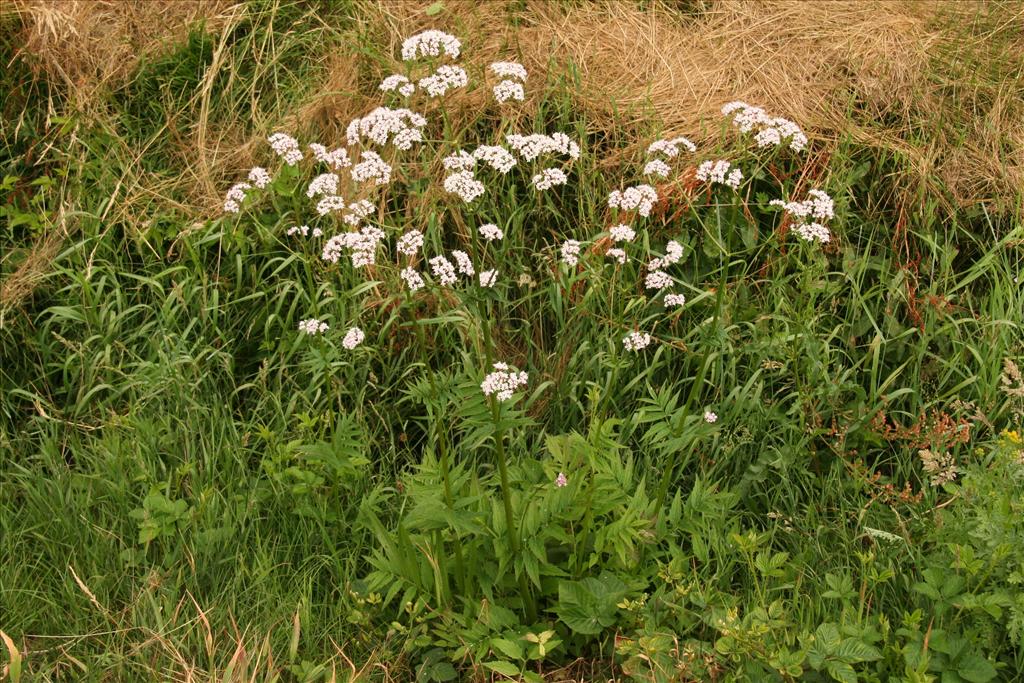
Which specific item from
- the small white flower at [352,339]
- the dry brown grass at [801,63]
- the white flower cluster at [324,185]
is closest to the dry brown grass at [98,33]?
the dry brown grass at [801,63]

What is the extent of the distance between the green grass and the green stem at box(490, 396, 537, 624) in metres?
0.04

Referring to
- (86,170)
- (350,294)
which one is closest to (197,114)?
(86,170)

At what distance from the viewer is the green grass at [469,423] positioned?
2.54 meters

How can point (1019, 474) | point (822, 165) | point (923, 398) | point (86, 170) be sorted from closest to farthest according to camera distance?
point (1019, 474) < point (923, 398) < point (822, 165) < point (86, 170)

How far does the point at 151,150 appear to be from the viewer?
→ 4152 millimetres

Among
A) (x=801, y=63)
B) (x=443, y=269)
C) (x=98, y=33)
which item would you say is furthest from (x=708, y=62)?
(x=98, y=33)

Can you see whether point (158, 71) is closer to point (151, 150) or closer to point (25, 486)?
point (151, 150)

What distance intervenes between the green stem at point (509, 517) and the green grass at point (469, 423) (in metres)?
0.04

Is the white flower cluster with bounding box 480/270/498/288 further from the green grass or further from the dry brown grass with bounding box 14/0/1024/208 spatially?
the dry brown grass with bounding box 14/0/1024/208

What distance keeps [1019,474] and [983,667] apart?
521 mm

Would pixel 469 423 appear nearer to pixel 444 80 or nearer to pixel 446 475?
pixel 446 475

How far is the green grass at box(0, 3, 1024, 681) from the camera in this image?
2545mm

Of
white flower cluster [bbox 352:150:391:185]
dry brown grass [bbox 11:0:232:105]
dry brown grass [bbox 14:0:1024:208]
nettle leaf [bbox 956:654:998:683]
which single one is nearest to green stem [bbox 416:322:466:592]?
white flower cluster [bbox 352:150:391:185]

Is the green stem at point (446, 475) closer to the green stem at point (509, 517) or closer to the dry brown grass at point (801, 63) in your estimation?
the green stem at point (509, 517)
